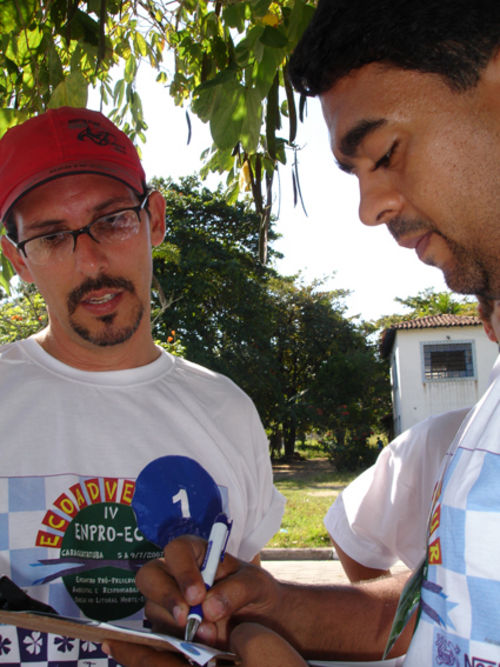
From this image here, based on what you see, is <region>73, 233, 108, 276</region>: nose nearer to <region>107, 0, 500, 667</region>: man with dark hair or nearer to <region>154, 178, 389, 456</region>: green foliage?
<region>107, 0, 500, 667</region>: man with dark hair

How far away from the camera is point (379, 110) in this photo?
3.99 feet

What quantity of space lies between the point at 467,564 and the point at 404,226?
2.21 ft

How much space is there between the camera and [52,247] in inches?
75.1

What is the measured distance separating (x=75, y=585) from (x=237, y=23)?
65.9 inches

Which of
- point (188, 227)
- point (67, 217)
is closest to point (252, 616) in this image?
point (67, 217)

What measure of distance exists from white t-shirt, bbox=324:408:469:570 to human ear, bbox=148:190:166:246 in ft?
3.59

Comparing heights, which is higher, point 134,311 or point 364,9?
point 364,9

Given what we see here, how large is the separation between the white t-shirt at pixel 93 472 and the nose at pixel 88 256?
0.92ft

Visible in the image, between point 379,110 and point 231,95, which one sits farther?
point 231,95

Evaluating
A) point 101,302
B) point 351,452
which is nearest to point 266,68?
point 101,302

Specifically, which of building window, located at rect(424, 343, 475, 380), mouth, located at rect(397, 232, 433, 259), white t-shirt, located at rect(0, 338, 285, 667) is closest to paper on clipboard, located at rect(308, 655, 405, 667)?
white t-shirt, located at rect(0, 338, 285, 667)

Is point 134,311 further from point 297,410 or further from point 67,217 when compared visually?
point 297,410

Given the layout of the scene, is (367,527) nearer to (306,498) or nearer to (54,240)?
(54,240)

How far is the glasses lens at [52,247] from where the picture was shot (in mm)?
1904
